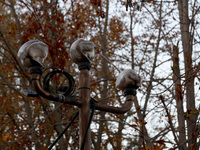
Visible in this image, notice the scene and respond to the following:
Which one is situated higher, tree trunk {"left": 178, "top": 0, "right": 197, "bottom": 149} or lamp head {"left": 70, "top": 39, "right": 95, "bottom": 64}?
tree trunk {"left": 178, "top": 0, "right": 197, "bottom": 149}

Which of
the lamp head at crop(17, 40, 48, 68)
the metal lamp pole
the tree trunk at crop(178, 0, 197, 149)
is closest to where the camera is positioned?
the metal lamp pole

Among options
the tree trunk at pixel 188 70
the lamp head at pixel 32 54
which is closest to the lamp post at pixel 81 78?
the lamp head at pixel 32 54

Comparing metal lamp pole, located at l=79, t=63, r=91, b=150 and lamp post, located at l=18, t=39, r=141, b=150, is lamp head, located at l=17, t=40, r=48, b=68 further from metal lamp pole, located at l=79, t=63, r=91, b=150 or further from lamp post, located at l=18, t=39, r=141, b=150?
metal lamp pole, located at l=79, t=63, r=91, b=150

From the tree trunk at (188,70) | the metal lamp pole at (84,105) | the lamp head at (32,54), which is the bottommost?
the metal lamp pole at (84,105)

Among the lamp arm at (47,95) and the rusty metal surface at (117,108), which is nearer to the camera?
the lamp arm at (47,95)

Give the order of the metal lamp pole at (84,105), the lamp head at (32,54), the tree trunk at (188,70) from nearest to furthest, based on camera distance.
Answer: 1. the metal lamp pole at (84,105)
2. the lamp head at (32,54)
3. the tree trunk at (188,70)

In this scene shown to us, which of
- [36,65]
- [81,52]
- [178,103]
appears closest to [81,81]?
[81,52]

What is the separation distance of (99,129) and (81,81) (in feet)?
22.0

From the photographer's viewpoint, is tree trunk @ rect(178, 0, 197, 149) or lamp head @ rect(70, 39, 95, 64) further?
tree trunk @ rect(178, 0, 197, 149)

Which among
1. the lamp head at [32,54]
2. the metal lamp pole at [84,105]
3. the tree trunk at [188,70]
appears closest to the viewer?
the metal lamp pole at [84,105]

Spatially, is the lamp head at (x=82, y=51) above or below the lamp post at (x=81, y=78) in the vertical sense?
above

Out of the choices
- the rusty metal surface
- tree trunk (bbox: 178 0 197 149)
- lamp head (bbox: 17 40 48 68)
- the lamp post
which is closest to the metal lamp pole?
the lamp post

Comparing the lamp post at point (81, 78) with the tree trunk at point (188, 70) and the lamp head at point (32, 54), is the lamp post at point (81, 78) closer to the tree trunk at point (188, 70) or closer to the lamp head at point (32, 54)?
the lamp head at point (32, 54)

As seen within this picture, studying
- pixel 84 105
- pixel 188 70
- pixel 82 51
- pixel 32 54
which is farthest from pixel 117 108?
pixel 188 70
